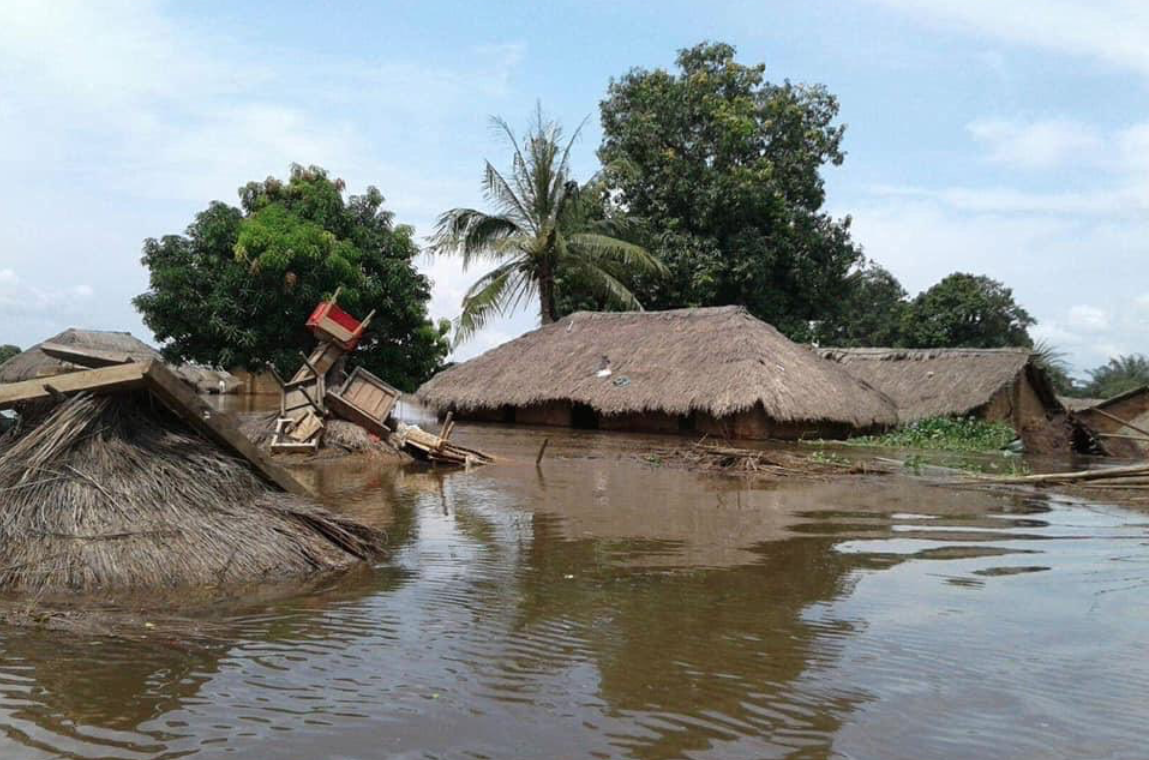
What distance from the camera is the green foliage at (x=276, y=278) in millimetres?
23812

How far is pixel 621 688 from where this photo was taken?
3.80 metres

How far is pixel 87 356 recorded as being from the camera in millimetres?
5496

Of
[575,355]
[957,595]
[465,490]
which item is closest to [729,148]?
[575,355]

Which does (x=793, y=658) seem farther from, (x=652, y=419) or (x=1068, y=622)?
(x=652, y=419)

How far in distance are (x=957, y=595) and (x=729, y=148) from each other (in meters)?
22.6

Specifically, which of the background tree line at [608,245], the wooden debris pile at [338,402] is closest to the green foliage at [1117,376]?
the background tree line at [608,245]

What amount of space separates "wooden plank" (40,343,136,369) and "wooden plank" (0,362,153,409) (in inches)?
8.1

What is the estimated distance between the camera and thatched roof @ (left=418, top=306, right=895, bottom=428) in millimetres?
19109

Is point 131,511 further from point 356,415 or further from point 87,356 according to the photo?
point 356,415

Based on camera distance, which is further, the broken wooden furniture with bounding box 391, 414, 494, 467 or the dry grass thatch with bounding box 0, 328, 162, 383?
the dry grass thatch with bounding box 0, 328, 162, 383

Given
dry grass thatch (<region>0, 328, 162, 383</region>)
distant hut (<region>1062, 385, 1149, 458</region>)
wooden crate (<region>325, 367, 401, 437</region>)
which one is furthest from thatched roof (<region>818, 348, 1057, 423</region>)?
dry grass thatch (<region>0, 328, 162, 383</region>)

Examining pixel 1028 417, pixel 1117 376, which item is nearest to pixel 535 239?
pixel 1028 417

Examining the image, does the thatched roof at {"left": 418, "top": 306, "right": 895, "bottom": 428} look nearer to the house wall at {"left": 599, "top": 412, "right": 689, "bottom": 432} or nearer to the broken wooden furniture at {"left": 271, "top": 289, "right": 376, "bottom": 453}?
the house wall at {"left": 599, "top": 412, "right": 689, "bottom": 432}

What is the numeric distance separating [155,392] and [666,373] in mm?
15943
